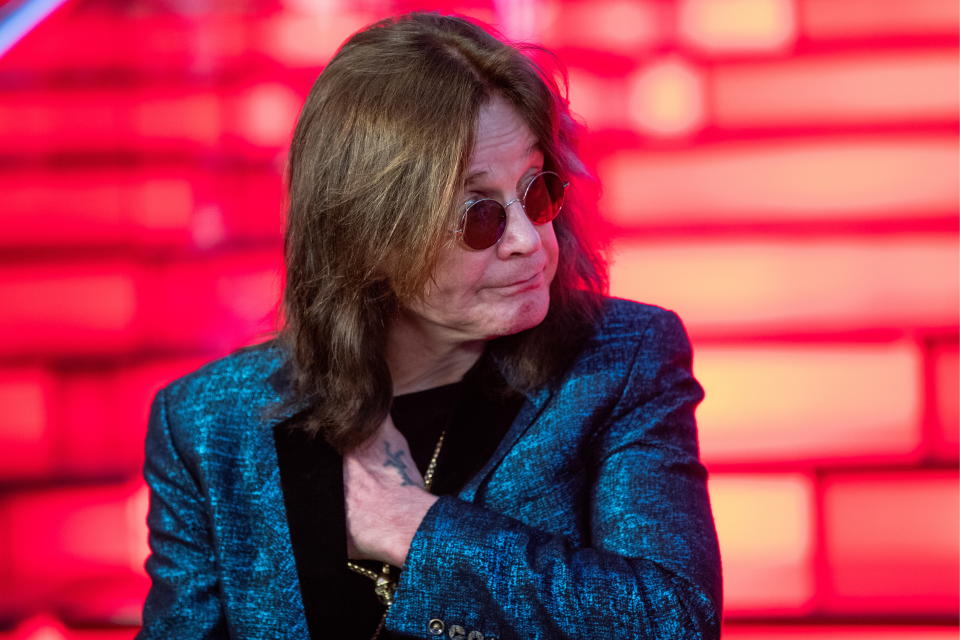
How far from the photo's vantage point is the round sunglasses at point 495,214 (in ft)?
4.94

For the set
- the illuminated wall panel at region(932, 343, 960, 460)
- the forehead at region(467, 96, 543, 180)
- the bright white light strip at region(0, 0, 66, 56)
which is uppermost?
the bright white light strip at region(0, 0, 66, 56)

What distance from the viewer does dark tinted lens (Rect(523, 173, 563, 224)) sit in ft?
5.09

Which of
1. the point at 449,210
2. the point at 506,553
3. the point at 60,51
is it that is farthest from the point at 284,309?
the point at 60,51

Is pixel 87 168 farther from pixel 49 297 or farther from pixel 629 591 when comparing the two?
pixel 629 591

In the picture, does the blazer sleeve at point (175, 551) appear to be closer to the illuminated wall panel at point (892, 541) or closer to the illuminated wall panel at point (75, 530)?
the illuminated wall panel at point (75, 530)

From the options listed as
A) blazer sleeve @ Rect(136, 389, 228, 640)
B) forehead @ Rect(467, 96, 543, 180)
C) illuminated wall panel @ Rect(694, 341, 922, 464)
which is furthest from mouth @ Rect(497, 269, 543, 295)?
illuminated wall panel @ Rect(694, 341, 922, 464)

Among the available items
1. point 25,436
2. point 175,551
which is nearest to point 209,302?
point 25,436

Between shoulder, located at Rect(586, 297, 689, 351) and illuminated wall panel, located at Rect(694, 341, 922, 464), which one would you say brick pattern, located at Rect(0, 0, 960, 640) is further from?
shoulder, located at Rect(586, 297, 689, 351)

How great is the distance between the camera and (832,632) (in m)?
2.54

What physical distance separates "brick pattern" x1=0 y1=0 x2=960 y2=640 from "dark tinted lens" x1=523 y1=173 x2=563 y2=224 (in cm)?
84

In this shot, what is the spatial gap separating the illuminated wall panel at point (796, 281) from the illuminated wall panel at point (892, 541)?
14.9 inches

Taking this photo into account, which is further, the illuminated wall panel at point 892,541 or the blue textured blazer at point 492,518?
the illuminated wall panel at point 892,541

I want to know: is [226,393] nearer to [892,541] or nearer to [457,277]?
[457,277]

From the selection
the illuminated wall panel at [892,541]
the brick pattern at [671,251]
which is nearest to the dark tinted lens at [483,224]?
the brick pattern at [671,251]
